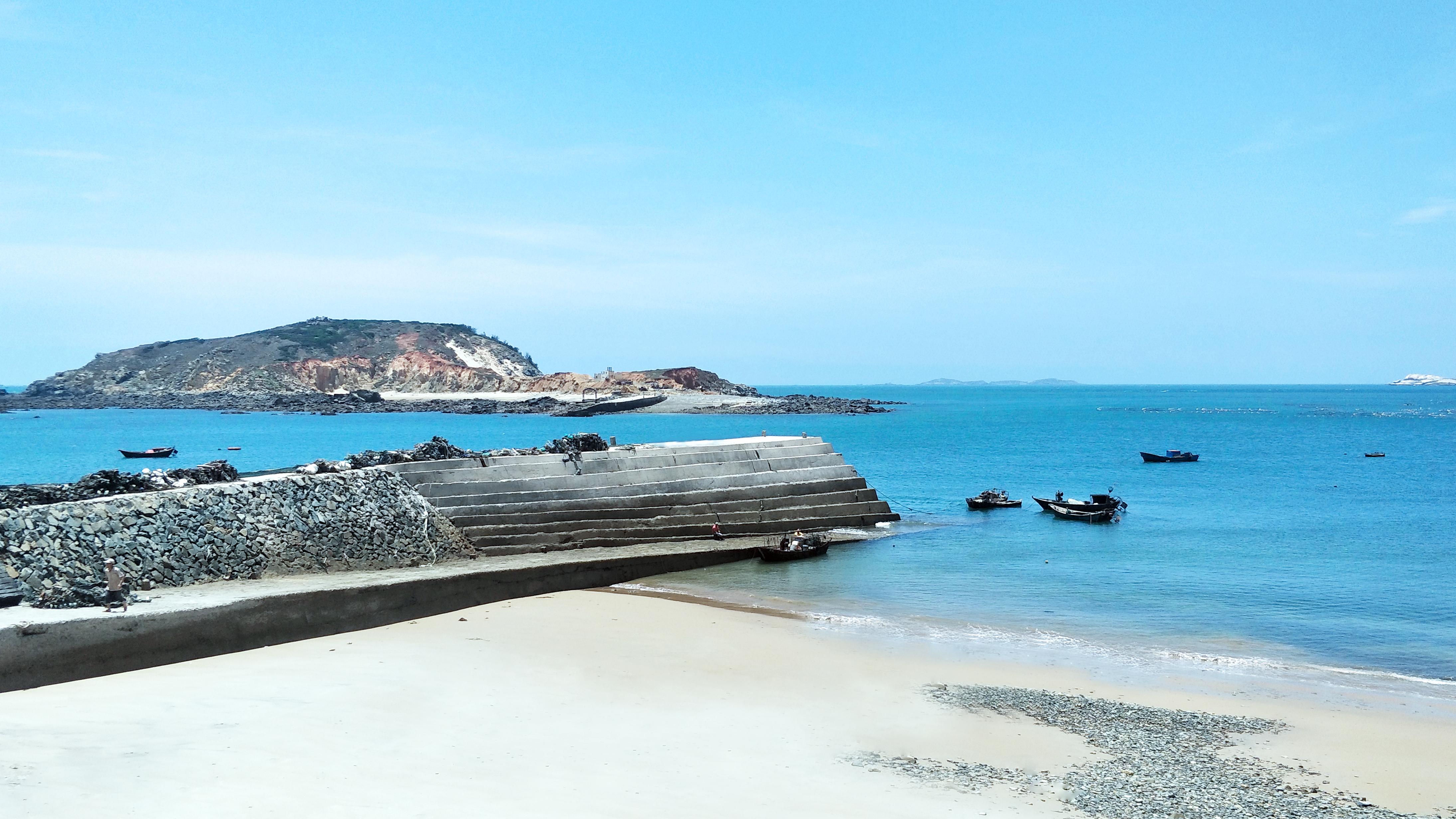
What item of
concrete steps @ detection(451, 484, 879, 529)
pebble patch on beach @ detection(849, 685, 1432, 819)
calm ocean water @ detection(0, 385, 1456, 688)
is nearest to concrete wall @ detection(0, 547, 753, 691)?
concrete steps @ detection(451, 484, 879, 529)

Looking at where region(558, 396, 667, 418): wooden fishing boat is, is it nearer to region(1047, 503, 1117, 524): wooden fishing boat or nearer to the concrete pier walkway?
region(1047, 503, 1117, 524): wooden fishing boat

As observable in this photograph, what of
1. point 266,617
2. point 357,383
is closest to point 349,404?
point 357,383

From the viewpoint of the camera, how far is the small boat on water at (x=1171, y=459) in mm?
63219

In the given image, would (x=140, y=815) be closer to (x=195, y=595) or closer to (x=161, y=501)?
(x=195, y=595)

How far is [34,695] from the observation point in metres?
13.0

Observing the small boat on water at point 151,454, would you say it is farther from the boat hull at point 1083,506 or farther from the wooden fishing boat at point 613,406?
the wooden fishing boat at point 613,406

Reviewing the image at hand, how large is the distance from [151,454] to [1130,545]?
56711 millimetres

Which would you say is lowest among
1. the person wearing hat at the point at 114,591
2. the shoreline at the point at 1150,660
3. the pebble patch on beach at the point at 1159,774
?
the shoreline at the point at 1150,660

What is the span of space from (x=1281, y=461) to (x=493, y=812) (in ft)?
223

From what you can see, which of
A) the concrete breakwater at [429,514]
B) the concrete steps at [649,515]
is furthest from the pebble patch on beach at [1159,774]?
the concrete steps at [649,515]

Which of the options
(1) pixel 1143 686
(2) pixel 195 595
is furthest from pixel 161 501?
(1) pixel 1143 686

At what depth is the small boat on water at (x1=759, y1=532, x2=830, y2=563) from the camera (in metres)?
27.5

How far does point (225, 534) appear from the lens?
19703mm

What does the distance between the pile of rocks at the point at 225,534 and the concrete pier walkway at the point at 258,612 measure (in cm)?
65
